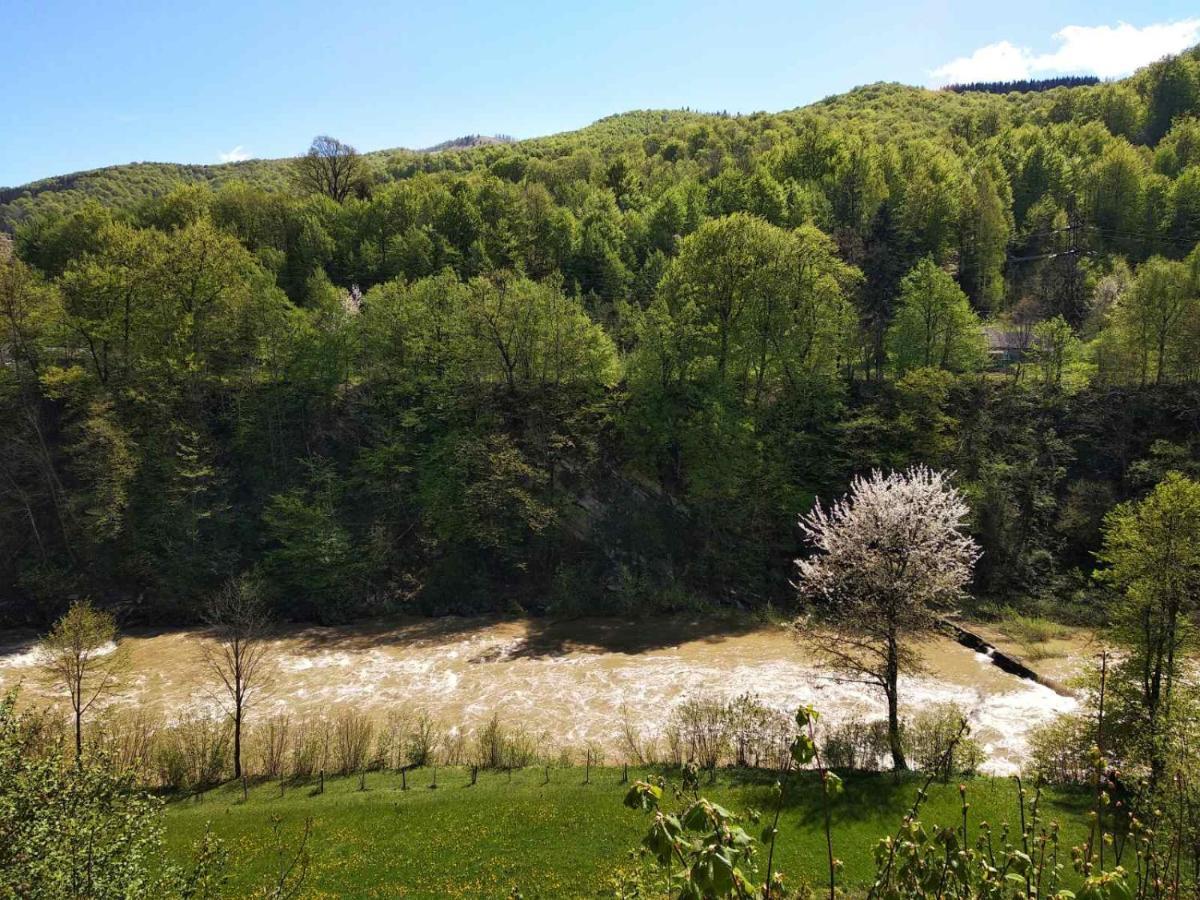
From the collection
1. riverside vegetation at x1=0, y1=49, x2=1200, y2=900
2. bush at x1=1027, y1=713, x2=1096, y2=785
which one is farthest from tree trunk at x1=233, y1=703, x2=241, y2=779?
bush at x1=1027, y1=713, x2=1096, y2=785

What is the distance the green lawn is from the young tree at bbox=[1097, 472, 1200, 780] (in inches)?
180

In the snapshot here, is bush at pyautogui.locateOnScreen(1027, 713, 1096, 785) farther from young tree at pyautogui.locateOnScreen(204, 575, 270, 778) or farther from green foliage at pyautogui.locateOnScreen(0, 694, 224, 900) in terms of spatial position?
young tree at pyautogui.locateOnScreen(204, 575, 270, 778)

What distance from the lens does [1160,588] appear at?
19.4 m

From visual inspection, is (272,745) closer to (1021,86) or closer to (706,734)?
(706,734)

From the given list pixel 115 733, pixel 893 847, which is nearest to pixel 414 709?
pixel 115 733

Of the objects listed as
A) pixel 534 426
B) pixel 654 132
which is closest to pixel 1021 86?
pixel 654 132

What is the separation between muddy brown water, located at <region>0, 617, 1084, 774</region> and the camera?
26.5 metres

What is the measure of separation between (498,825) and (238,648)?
41.8 ft

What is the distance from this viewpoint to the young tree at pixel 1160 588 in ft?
63.7

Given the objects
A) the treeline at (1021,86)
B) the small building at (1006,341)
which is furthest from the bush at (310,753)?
the treeline at (1021,86)

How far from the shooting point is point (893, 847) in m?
4.56

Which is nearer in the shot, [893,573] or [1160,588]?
[1160,588]

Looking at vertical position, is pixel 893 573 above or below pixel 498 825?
above

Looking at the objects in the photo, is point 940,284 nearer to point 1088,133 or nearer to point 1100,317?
point 1100,317
